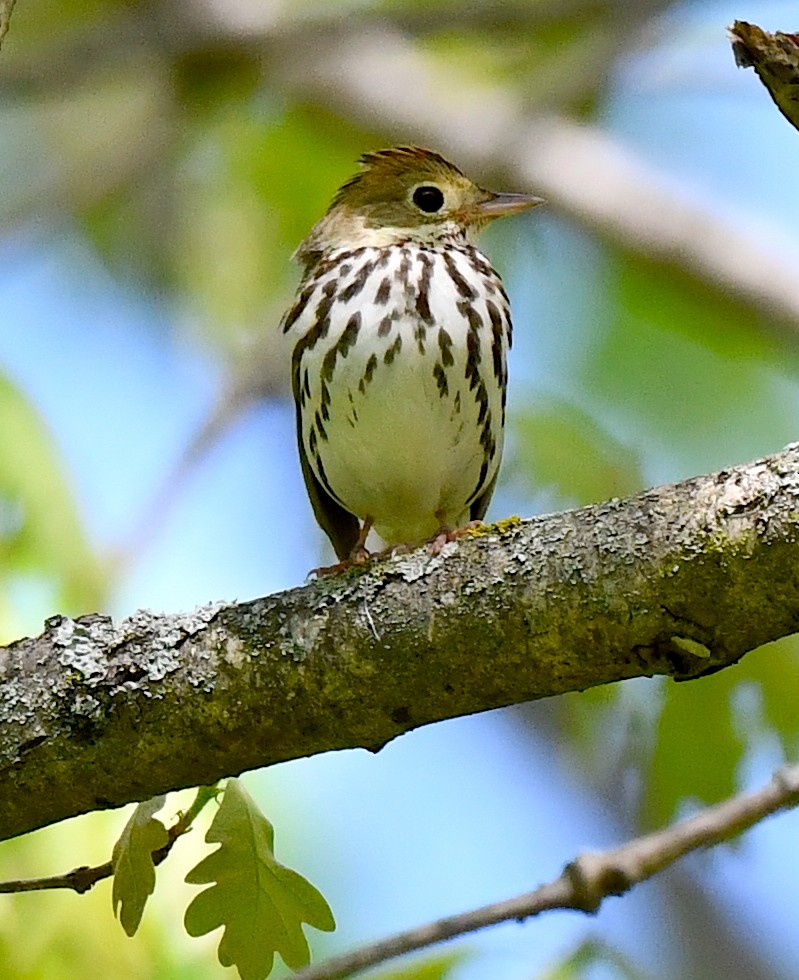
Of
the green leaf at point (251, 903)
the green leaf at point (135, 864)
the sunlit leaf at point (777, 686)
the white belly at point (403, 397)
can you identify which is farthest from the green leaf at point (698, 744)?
the green leaf at point (135, 864)

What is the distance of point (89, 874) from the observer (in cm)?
245

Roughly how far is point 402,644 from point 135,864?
500mm

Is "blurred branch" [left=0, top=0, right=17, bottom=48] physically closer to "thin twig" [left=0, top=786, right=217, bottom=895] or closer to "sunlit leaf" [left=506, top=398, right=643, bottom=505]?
"thin twig" [left=0, top=786, right=217, bottom=895]

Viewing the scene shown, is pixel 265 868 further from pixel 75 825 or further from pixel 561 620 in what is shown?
pixel 75 825

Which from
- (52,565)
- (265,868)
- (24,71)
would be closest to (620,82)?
(24,71)

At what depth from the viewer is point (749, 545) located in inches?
88.9

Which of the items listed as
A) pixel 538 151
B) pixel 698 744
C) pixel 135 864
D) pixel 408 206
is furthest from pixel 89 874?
pixel 538 151

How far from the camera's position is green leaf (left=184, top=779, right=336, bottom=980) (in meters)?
2.33

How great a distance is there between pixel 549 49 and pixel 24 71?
234 cm

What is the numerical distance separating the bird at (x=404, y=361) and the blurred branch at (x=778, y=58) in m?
1.46

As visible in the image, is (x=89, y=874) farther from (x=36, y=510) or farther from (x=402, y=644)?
(x=36, y=510)

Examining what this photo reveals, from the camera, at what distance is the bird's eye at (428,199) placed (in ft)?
14.0

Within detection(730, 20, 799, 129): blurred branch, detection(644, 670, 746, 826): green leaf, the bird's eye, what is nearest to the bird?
the bird's eye

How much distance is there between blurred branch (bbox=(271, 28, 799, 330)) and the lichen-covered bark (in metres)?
2.19
